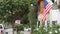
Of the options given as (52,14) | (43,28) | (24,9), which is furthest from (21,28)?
(43,28)

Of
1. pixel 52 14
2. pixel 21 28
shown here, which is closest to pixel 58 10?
pixel 52 14

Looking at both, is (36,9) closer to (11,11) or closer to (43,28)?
(11,11)

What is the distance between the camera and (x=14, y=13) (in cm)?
3675

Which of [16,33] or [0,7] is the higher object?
[0,7]

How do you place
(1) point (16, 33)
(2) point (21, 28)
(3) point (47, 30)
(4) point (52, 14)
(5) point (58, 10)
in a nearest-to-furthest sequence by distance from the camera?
(3) point (47, 30) < (5) point (58, 10) < (4) point (52, 14) < (1) point (16, 33) < (2) point (21, 28)

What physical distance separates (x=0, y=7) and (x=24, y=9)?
11.8 feet

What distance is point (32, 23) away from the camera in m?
36.1

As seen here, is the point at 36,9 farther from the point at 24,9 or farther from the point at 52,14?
the point at 52,14

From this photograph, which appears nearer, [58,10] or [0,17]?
[58,10]

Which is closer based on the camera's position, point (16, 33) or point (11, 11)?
point (11, 11)

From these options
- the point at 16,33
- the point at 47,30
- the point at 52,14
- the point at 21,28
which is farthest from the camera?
the point at 21,28

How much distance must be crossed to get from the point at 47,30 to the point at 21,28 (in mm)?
27463

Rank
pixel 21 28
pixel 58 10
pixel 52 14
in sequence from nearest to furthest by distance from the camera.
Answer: pixel 58 10 < pixel 52 14 < pixel 21 28

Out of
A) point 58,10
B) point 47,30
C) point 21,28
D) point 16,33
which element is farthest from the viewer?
point 21,28
